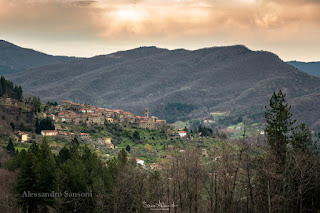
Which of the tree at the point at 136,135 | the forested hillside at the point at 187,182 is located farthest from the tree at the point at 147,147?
the forested hillside at the point at 187,182

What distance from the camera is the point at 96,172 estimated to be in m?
38.5

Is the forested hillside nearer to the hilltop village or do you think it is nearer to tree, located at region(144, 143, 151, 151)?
tree, located at region(144, 143, 151, 151)

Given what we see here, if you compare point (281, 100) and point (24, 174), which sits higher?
point (281, 100)

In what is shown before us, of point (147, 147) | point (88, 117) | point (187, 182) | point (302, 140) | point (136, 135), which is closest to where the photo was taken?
point (187, 182)

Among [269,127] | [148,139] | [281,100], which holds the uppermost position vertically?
[281,100]

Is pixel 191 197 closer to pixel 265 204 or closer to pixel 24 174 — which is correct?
pixel 265 204

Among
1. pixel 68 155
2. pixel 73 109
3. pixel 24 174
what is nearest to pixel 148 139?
pixel 73 109

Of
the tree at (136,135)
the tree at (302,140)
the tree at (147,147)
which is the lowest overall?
the tree at (147,147)

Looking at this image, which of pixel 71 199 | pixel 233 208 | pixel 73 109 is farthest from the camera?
pixel 73 109

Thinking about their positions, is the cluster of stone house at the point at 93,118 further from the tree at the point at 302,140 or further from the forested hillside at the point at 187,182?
the tree at the point at 302,140

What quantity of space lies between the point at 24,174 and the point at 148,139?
87.3 m

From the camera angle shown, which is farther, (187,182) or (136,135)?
(136,135)

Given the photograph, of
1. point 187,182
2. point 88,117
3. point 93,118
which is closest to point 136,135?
point 93,118

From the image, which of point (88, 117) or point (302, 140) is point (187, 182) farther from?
point (88, 117)
